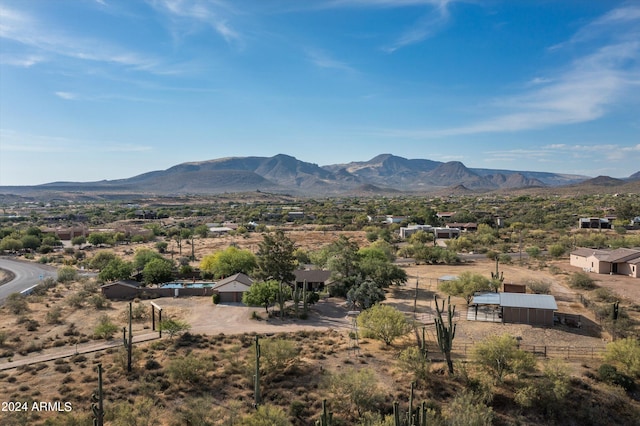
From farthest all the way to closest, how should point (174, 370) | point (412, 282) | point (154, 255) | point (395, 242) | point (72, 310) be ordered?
point (395, 242), point (154, 255), point (412, 282), point (72, 310), point (174, 370)

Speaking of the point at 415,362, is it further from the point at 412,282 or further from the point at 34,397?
the point at 412,282

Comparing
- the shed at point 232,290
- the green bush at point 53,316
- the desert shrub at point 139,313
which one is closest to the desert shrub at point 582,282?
the shed at point 232,290

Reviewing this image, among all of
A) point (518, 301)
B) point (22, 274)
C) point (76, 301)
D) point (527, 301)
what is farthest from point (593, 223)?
point (22, 274)

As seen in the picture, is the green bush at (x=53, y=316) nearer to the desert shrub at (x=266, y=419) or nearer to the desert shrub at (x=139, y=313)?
the desert shrub at (x=139, y=313)

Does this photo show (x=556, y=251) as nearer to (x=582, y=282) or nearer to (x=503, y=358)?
(x=582, y=282)

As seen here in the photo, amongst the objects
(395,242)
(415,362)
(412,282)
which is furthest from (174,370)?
(395,242)

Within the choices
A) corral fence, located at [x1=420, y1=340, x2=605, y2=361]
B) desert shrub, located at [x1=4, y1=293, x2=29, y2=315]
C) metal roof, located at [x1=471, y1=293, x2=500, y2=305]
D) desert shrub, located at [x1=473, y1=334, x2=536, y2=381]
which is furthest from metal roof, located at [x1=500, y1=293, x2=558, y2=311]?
desert shrub, located at [x1=4, y1=293, x2=29, y2=315]
